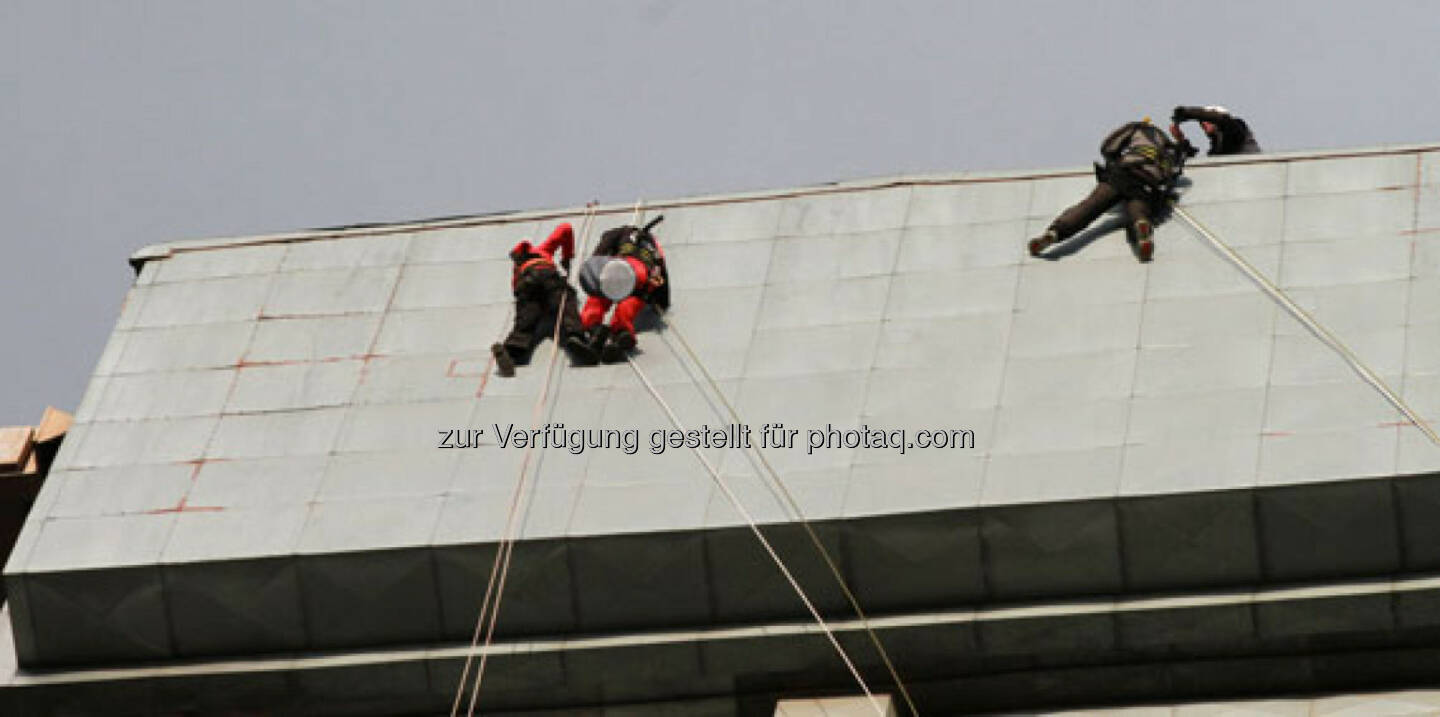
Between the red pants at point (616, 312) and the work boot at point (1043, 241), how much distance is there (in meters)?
5.12

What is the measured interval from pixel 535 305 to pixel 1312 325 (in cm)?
1003

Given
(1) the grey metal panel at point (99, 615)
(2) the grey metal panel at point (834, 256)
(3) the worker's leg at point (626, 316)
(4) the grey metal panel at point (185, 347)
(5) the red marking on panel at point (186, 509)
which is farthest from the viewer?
(4) the grey metal panel at point (185, 347)

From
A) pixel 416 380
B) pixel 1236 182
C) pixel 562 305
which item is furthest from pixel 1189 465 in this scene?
pixel 416 380

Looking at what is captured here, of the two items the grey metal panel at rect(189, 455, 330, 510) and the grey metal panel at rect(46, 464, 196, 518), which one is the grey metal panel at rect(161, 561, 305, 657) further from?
the grey metal panel at rect(46, 464, 196, 518)

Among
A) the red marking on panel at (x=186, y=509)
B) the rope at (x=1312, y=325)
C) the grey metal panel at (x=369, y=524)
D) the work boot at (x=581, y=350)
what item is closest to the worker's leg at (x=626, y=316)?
the work boot at (x=581, y=350)

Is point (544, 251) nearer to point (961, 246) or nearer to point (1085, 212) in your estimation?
point (961, 246)

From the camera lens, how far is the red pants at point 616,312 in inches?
1460

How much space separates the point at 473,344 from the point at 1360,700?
41.7 ft

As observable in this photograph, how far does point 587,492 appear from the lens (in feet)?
113

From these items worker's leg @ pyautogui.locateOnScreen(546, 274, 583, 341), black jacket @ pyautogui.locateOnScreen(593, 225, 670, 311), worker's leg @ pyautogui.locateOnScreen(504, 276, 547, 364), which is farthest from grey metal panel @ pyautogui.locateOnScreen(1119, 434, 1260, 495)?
worker's leg @ pyautogui.locateOnScreen(504, 276, 547, 364)

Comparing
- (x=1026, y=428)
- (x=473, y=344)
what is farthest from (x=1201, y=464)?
(x=473, y=344)

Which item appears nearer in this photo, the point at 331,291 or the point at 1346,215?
the point at 1346,215

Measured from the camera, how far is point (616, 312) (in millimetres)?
37219

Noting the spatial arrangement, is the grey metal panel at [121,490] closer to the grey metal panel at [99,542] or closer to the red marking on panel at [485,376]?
the grey metal panel at [99,542]
